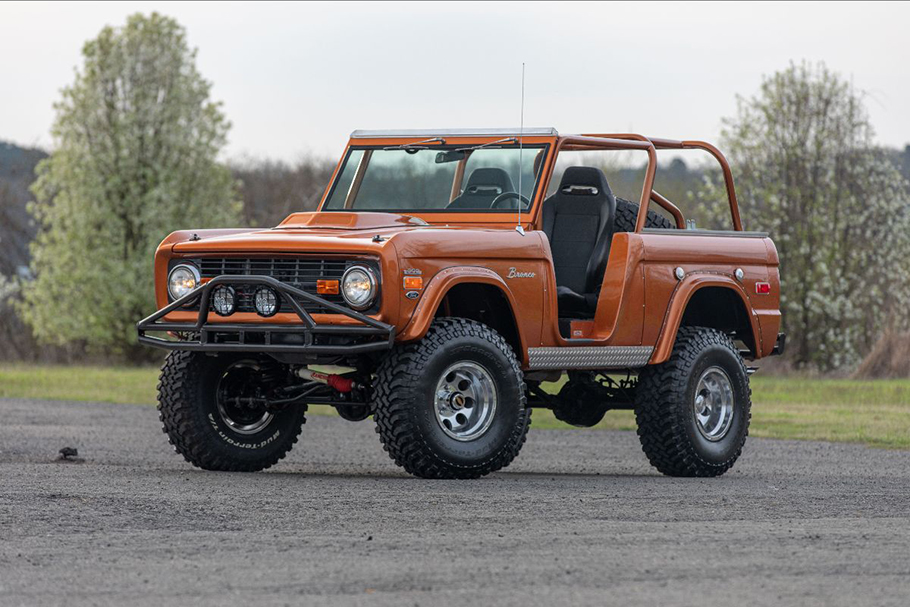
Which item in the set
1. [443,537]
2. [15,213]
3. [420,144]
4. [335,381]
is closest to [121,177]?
[15,213]

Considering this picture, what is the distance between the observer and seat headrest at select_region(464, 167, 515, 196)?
11.4 meters

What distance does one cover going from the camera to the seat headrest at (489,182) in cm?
1143

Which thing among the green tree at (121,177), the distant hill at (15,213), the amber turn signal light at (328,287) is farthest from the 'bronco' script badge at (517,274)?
the distant hill at (15,213)

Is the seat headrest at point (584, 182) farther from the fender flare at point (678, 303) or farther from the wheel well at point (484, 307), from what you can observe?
the wheel well at point (484, 307)

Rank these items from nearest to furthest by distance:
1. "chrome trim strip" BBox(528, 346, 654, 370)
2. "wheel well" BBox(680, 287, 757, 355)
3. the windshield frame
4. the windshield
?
"chrome trim strip" BBox(528, 346, 654, 370) < the windshield frame < the windshield < "wheel well" BBox(680, 287, 757, 355)

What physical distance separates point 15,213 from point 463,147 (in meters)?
44.2

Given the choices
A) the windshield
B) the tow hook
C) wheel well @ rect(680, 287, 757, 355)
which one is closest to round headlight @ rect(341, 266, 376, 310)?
the tow hook

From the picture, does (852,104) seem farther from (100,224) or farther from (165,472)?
(165,472)

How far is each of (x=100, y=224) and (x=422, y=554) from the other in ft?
111

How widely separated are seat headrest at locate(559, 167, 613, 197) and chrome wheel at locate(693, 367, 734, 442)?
1.59m

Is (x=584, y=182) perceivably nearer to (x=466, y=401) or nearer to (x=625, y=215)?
(x=625, y=215)

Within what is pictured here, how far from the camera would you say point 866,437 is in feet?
53.9

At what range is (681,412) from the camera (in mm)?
11562

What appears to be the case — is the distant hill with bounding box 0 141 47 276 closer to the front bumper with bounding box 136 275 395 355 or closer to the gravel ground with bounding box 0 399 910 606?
the gravel ground with bounding box 0 399 910 606
